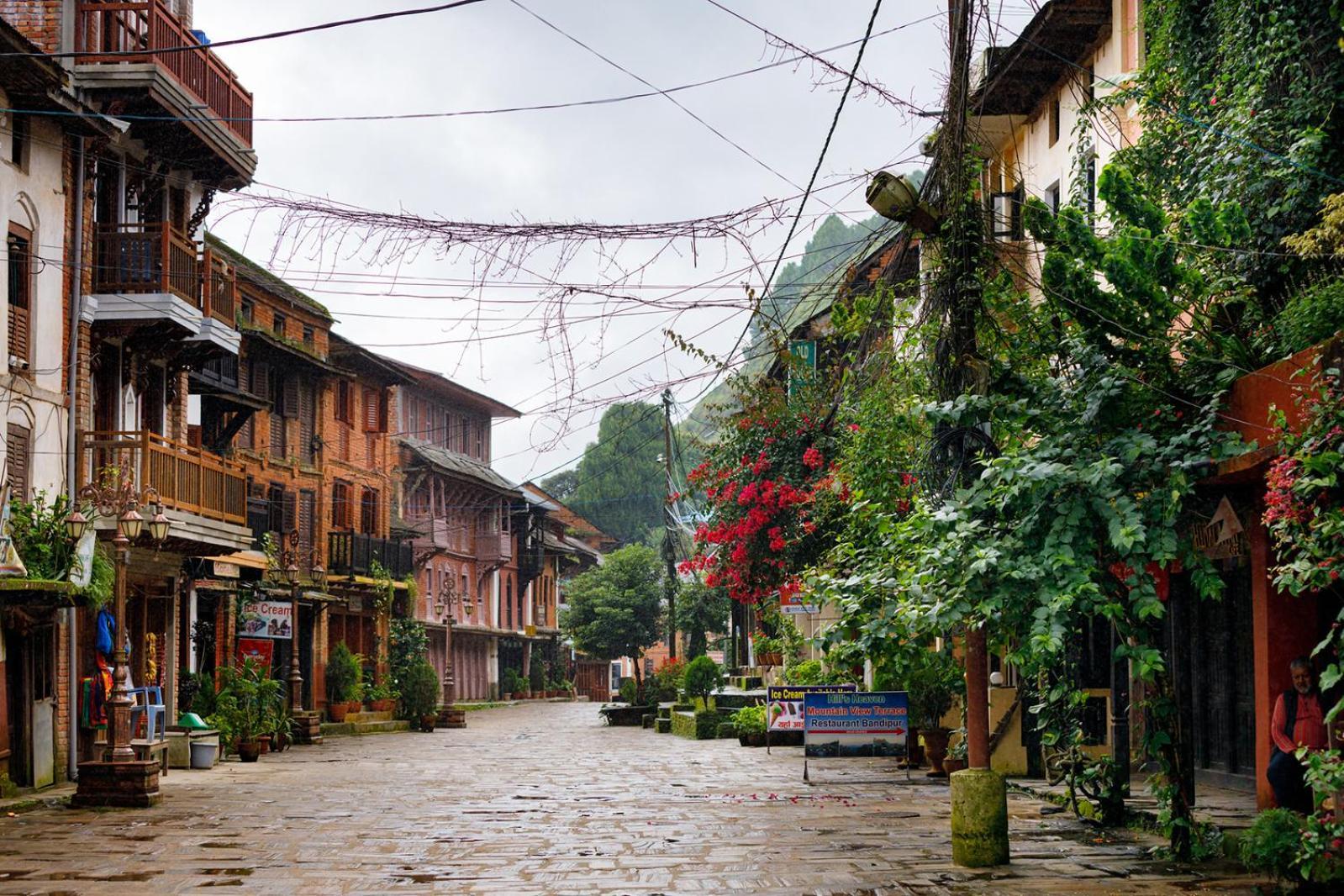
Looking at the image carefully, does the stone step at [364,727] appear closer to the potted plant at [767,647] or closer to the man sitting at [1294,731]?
the potted plant at [767,647]

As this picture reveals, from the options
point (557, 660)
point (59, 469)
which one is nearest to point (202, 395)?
point (59, 469)

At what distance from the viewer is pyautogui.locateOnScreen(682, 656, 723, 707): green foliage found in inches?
1511

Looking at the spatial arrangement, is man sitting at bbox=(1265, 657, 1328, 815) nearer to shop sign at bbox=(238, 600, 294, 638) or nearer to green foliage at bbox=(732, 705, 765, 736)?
green foliage at bbox=(732, 705, 765, 736)

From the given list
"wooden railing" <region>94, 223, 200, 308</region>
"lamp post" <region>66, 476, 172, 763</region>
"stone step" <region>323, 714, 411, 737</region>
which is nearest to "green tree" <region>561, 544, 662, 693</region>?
"stone step" <region>323, 714, 411, 737</region>

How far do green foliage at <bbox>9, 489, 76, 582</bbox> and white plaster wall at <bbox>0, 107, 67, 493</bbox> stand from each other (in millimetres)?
1146

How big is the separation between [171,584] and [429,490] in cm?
3054

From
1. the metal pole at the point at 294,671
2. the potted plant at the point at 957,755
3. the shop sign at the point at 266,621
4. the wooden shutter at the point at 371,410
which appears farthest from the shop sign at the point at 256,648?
the potted plant at the point at 957,755

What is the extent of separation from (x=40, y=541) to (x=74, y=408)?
3.22 m

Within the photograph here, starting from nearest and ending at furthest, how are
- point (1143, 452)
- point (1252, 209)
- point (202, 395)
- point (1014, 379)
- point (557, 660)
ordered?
point (1143, 452)
point (1014, 379)
point (1252, 209)
point (202, 395)
point (557, 660)

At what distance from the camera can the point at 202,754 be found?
25234mm

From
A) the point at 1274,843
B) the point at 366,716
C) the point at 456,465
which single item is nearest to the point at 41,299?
the point at 1274,843

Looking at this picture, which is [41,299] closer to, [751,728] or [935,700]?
[935,700]

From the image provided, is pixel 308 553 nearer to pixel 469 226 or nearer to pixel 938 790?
pixel 938 790

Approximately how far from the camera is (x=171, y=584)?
27156 millimetres
